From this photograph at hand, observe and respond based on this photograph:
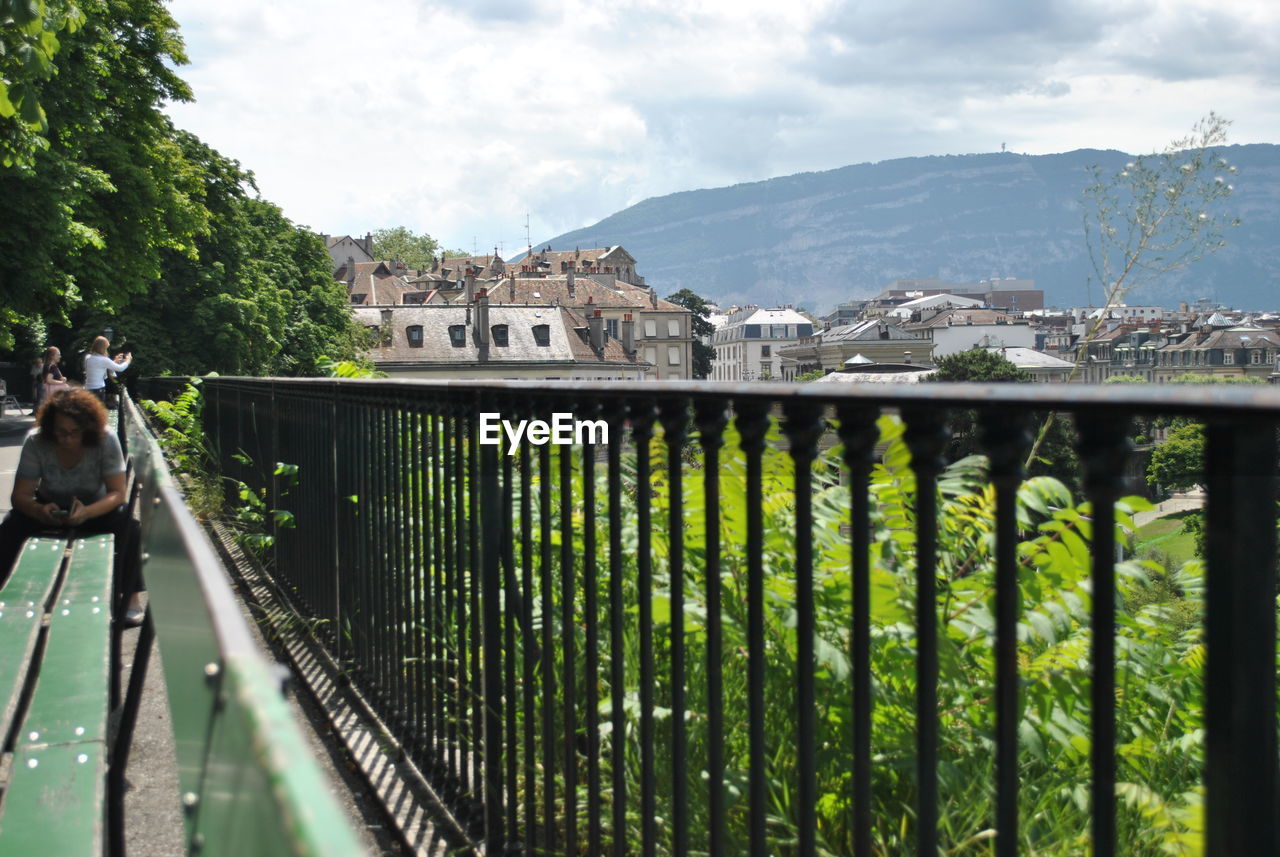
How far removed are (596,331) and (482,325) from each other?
9401 millimetres

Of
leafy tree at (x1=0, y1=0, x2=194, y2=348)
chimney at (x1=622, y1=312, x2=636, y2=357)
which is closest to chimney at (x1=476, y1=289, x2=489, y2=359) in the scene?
chimney at (x1=622, y1=312, x2=636, y2=357)

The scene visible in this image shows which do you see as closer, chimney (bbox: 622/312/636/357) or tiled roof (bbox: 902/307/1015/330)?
chimney (bbox: 622/312/636/357)

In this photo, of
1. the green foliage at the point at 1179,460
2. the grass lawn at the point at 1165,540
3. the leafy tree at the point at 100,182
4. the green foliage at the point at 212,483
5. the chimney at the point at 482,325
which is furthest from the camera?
the chimney at the point at 482,325

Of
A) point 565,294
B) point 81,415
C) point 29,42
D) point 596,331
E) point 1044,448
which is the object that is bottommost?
point 1044,448

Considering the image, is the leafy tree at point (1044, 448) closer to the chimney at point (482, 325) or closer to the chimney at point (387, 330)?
the chimney at point (482, 325)

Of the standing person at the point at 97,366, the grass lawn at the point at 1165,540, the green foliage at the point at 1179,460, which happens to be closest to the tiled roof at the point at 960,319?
the standing person at the point at 97,366

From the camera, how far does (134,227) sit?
112 feet

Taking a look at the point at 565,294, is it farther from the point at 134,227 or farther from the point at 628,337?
the point at 134,227

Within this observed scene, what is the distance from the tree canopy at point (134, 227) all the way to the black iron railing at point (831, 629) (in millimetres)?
5653

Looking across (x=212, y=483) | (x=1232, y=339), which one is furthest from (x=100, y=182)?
(x=1232, y=339)

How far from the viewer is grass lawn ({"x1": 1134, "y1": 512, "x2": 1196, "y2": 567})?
7.46 ft

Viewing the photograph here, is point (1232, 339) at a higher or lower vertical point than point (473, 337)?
lower

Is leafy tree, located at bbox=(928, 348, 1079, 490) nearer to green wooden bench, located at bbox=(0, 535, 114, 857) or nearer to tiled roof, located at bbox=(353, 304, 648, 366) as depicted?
green wooden bench, located at bbox=(0, 535, 114, 857)

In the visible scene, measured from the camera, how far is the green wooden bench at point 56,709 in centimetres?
290
